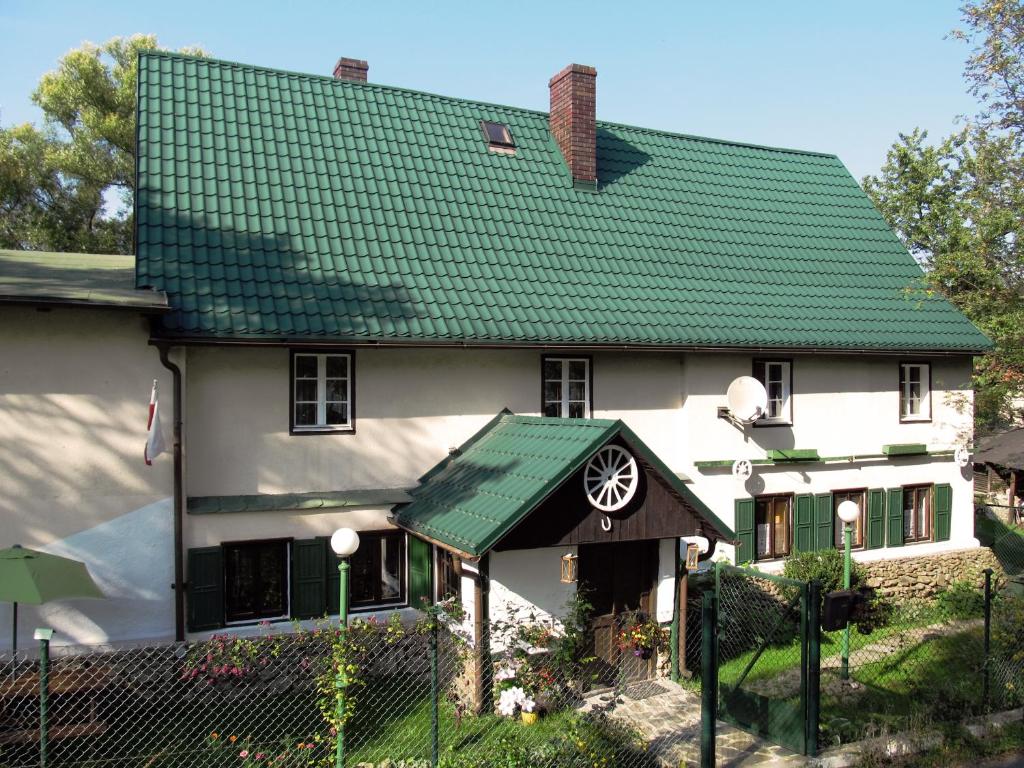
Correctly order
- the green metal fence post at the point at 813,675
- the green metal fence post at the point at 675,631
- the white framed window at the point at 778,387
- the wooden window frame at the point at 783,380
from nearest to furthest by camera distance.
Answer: the green metal fence post at the point at 813,675 → the green metal fence post at the point at 675,631 → the wooden window frame at the point at 783,380 → the white framed window at the point at 778,387

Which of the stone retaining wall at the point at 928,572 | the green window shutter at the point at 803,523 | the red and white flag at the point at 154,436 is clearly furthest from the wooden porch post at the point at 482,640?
the stone retaining wall at the point at 928,572

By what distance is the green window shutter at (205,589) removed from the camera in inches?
444

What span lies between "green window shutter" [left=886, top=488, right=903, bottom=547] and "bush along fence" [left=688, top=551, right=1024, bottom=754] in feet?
3.94

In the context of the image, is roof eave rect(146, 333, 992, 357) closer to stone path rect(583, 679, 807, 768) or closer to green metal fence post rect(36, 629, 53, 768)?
green metal fence post rect(36, 629, 53, 768)

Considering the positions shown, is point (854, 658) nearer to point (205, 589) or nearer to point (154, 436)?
point (205, 589)

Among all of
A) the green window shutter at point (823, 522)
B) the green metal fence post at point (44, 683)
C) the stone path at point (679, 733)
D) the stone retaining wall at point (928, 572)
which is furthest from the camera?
the stone retaining wall at point (928, 572)

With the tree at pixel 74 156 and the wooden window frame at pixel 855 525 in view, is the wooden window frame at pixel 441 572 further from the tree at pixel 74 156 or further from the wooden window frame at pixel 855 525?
the tree at pixel 74 156

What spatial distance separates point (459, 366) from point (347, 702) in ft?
20.2

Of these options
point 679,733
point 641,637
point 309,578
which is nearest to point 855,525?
point 641,637

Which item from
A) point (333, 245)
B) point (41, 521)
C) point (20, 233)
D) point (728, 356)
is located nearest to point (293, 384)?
point (333, 245)

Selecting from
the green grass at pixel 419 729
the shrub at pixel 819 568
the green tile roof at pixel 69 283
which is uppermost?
the green tile roof at pixel 69 283

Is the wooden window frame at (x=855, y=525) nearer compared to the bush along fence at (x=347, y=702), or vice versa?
the bush along fence at (x=347, y=702)

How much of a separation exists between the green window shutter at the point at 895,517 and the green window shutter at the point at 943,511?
3.25 ft

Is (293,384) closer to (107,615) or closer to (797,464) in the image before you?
(107,615)
